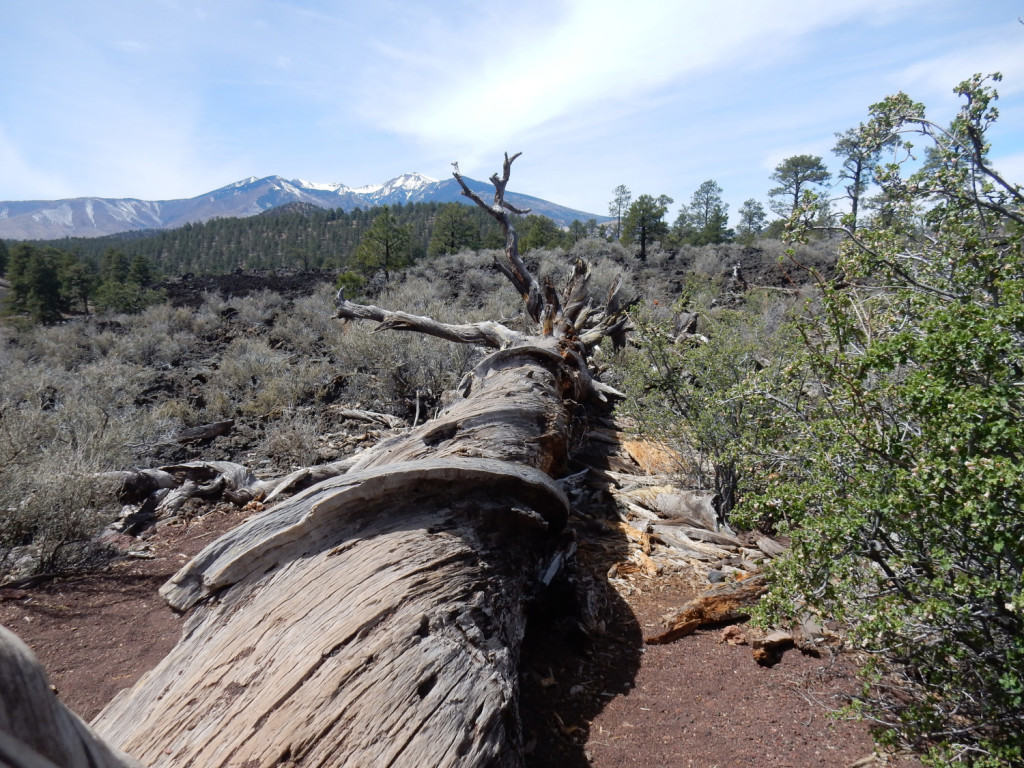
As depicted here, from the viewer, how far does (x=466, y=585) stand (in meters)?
2.38

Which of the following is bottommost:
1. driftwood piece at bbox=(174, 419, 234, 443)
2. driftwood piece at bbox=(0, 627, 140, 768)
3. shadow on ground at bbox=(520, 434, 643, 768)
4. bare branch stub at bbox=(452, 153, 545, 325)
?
shadow on ground at bbox=(520, 434, 643, 768)

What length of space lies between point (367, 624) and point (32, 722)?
1.45 m

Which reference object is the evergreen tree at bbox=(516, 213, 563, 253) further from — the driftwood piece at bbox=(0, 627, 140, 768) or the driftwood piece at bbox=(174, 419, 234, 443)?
the driftwood piece at bbox=(0, 627, 140, 768)

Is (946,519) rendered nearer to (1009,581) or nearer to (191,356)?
(1009,581)

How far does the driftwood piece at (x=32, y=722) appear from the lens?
0.64 meters

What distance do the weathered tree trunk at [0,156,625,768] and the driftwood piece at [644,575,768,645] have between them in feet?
2.37

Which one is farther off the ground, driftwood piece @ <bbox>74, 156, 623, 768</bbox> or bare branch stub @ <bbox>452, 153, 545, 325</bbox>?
bare branch stub @ <bbox>452, 153, 545, 325</bbox>

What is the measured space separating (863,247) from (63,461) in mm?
5796

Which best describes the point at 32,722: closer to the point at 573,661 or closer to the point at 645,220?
the point at 573,661

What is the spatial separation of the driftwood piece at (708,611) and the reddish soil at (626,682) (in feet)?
0.17

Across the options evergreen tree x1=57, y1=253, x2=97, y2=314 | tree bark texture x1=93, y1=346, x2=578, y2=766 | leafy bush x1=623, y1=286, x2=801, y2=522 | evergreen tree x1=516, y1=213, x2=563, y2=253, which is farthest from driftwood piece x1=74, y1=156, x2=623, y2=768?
evergreen tree x1=57, y1=253, x2=97, y2=314

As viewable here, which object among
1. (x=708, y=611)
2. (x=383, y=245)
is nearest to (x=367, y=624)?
(x=708, y=611)

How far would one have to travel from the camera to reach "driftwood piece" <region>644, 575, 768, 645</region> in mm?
2982

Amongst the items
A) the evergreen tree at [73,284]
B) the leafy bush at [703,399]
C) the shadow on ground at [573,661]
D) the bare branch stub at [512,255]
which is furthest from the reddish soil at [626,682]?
the evergreen tree at [73,284]
